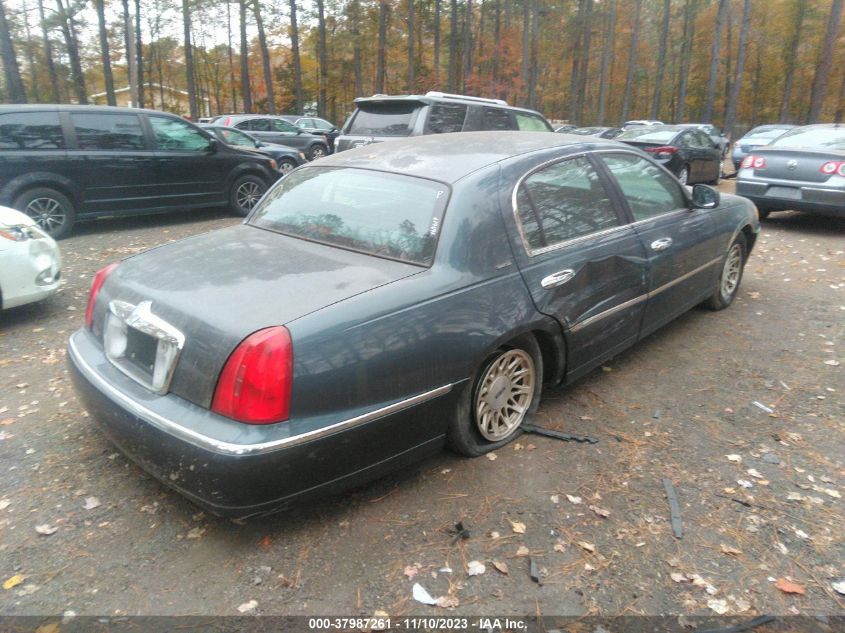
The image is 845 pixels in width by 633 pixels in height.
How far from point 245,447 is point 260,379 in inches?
10.0

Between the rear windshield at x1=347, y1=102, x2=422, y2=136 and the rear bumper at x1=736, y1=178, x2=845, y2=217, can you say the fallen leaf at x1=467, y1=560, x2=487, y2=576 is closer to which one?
the rear windshield at x1=347, y1=102, x2=422, y2=136

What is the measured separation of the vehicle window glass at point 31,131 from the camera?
7.54m

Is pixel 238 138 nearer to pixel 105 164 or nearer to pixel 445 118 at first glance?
pixel 105 164

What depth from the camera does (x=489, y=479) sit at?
3055 millimetres

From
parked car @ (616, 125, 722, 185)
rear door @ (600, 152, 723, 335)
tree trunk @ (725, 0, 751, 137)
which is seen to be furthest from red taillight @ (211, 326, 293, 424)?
tree trunk @ (725, 0, 751, 137)

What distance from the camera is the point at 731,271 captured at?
5.53 m

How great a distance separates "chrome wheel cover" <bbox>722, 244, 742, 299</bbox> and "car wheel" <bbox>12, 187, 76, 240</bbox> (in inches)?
304

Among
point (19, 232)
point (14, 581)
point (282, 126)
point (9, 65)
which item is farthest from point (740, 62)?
point (14, 581)

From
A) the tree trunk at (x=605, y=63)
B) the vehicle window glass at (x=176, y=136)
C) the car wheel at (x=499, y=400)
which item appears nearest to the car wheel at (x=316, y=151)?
the vehicle window glass at (x=176, y=136)

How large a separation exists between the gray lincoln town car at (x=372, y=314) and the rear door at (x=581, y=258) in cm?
1

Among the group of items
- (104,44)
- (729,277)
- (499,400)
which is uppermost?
(104,44)

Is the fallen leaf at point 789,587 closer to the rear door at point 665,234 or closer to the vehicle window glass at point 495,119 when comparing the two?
the rear door at point 665,234

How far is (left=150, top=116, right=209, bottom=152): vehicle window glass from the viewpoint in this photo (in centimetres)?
888

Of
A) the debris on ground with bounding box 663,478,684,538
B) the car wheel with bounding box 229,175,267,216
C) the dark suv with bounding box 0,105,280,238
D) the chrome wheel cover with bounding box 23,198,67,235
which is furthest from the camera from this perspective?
the car wheel with bounding box 229,175,267,216
